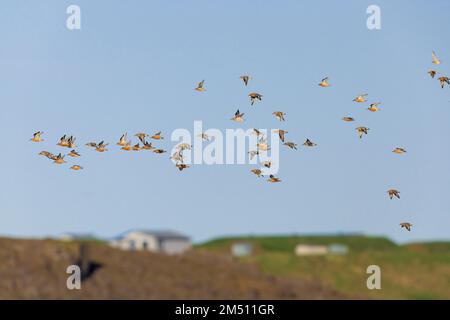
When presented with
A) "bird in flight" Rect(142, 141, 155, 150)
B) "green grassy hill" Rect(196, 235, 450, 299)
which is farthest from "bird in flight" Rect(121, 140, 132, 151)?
"green grassy hill" Rect(196, 235, 450, 299)

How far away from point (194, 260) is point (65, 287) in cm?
3198

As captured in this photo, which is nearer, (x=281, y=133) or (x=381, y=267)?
(x=281, y=133)

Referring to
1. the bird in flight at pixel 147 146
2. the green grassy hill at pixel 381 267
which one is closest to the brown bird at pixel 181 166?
the bird in flight at pixel 147 146

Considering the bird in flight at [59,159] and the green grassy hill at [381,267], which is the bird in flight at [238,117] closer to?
the bird in flight at [59,159]

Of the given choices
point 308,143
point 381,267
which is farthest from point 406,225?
point 381,267

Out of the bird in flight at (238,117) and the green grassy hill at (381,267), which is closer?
the bird in flight at (238,117)

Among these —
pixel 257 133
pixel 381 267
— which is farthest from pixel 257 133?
pixel 381 267

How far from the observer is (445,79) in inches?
2820

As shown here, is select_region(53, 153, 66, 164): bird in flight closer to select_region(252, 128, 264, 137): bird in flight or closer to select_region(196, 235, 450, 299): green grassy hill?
select_region(252, 128, 264, 137): bird in flight

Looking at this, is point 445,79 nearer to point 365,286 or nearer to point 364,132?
point 364,132

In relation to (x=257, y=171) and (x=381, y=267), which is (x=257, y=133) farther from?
(x=381, y=267)

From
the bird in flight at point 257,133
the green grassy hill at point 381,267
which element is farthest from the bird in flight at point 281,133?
the green grassy hill at point 381,267

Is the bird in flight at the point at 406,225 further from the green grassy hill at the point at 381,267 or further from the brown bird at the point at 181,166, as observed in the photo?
the green grassy hill at the point at 381,267
